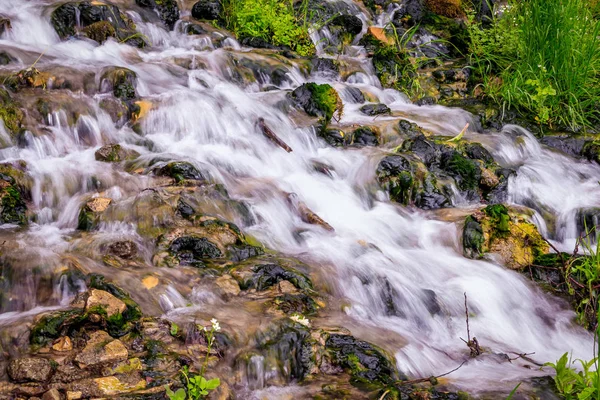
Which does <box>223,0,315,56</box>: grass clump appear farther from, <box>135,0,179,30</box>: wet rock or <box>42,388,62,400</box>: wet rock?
<box>42,388,62,400</box>: wet rock

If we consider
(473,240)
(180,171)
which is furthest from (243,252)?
(473,240)

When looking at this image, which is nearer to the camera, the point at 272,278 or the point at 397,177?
the point at 272,278

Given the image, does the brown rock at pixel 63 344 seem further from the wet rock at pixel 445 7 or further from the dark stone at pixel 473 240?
the wet rock at pixel 445 7

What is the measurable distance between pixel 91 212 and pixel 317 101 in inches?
139

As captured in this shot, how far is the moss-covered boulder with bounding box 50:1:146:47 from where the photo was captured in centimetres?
782

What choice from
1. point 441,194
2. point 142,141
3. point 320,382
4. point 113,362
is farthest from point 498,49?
point 113,362

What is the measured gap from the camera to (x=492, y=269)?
193 inches

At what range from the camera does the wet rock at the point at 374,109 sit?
7789 mm

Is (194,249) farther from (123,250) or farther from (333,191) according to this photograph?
(333,191)

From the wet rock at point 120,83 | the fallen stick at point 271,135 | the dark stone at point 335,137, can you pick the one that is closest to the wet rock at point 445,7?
the dark stone at point 335,137

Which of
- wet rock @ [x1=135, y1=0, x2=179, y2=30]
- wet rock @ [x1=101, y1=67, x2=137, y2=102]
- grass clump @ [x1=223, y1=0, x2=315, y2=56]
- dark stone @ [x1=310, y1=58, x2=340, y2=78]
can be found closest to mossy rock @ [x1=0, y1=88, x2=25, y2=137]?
wet rock @ [x1=101, y1=67, x2=137, y2=102]

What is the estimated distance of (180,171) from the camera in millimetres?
5277

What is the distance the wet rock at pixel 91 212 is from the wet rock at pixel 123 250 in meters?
0.46

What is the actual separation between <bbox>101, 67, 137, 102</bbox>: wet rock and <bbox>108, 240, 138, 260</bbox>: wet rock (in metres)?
2.64
